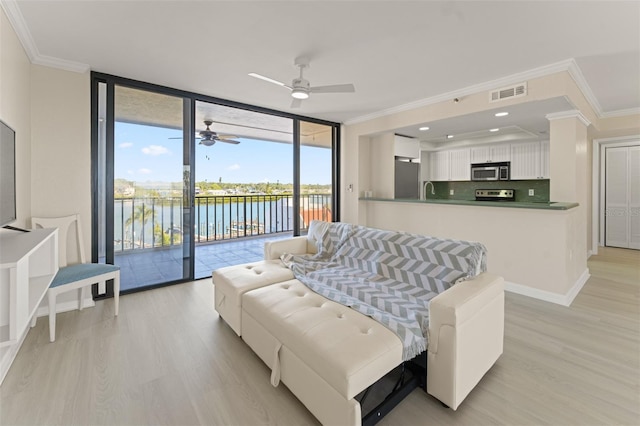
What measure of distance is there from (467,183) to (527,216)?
3.56m

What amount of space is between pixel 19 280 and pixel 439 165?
6.99 meters

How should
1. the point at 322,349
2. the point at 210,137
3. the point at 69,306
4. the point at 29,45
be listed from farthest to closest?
the point at 210,137 → the point at 69,306 → the point at 29,45 → the point at 322,349

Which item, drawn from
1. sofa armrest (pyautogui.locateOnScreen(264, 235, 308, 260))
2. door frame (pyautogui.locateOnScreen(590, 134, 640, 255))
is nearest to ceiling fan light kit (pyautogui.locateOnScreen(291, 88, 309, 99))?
sofa armrest (pyautogui.locateOnScreen(264, 235, 308, 260))

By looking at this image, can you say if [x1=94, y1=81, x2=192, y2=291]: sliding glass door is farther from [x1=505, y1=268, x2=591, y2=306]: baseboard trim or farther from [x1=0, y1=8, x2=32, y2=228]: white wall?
[x1=505, y1=268, x2=591, y2=306]: baseboard trim

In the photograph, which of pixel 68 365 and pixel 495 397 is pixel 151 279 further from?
pixel 495 397

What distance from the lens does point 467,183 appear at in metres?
6.64

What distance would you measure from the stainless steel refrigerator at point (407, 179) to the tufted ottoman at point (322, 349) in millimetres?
3640

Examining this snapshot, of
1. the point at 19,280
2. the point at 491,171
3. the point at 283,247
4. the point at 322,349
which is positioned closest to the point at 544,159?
the point at 491,171

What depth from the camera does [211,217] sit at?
6.42 metres

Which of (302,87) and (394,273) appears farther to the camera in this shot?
(302,87)

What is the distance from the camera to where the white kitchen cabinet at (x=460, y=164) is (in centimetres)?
632

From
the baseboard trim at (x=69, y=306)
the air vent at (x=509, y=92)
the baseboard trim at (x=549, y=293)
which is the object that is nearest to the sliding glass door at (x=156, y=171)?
the baseboard trim at (x=69, y=306)

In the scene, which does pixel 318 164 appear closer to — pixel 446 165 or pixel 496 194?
pixel 446 165

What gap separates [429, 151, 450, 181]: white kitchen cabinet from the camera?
661 centimetres
